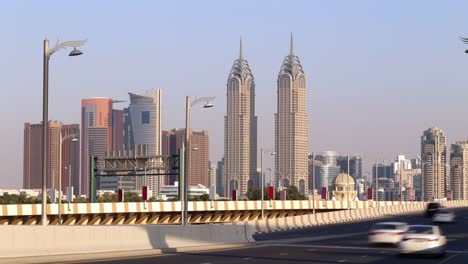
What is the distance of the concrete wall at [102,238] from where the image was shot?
122 ft

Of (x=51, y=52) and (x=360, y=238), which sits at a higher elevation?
(x=51, y=52)

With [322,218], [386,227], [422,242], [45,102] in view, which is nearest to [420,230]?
[422,242]

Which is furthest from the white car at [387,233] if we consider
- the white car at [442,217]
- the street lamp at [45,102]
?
the white car at [442,217]

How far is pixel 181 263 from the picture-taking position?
38.2m

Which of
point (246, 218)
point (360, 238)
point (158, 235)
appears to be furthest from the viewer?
point (246, 218)

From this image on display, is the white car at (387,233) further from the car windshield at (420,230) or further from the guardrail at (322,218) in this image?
the guardrail at (322,218)

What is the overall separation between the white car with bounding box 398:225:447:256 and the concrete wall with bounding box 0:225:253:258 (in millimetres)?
11310

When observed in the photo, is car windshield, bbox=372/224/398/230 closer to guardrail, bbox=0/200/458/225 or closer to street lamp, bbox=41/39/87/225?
Answer: street lamp, bbox=41/39/87/225

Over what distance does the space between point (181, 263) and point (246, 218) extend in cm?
9469

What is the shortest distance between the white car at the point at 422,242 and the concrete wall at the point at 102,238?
1131cm

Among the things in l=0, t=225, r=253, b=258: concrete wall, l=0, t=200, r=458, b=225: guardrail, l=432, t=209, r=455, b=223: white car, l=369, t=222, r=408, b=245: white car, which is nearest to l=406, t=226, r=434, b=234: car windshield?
l=369, t=222, r=408, b=245: white car

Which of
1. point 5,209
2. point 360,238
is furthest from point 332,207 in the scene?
point 360,238

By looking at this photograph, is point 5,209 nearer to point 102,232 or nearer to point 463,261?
point 102,232

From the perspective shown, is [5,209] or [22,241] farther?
[5,209]
